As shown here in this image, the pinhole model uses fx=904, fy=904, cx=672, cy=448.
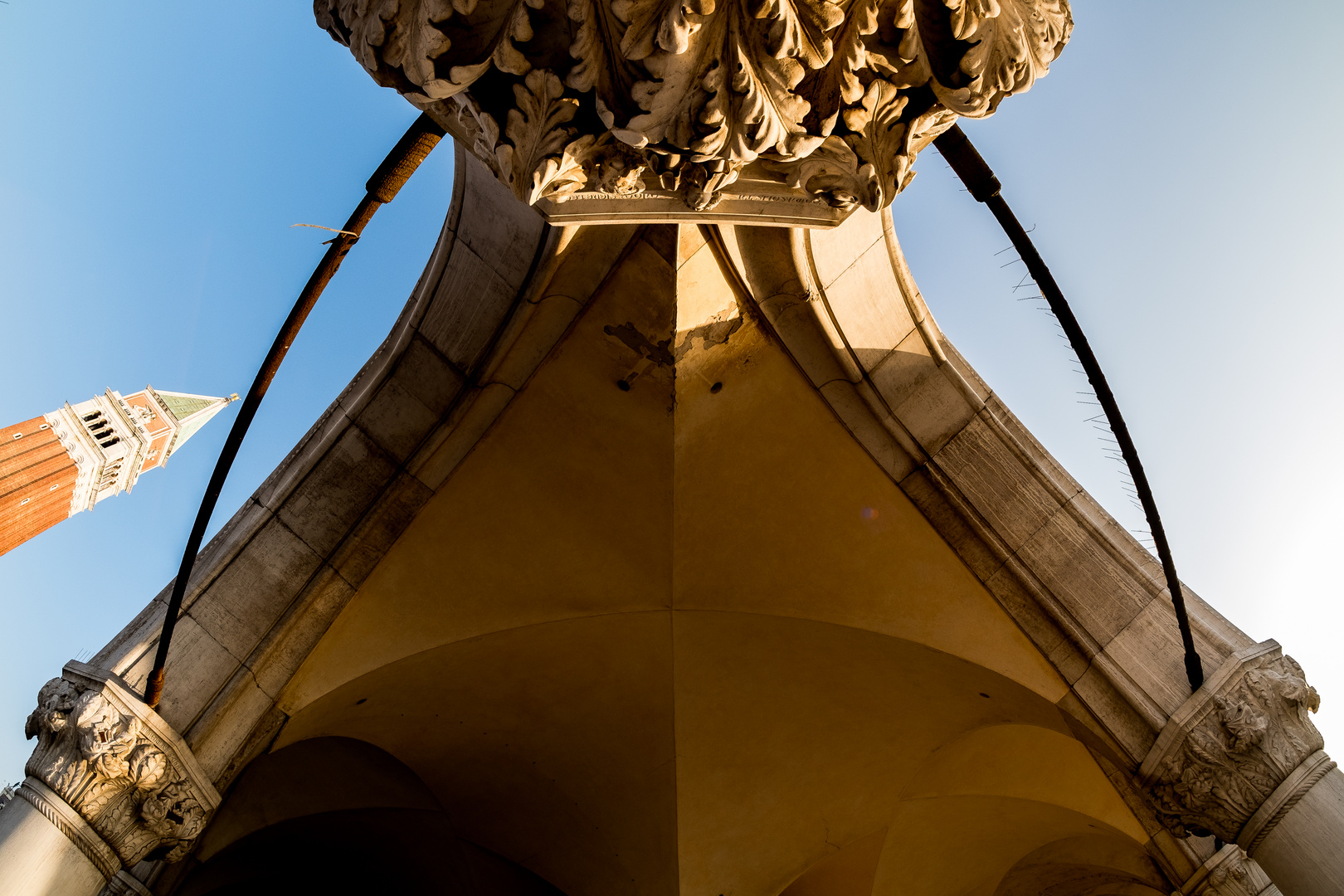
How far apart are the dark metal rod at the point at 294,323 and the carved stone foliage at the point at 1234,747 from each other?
573 cm

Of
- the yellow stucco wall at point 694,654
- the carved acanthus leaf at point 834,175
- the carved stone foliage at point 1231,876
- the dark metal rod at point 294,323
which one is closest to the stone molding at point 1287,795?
the yellow stucco wall at point 694,654

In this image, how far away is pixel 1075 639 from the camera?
6.17 m

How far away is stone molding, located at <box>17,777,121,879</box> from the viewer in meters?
5.12

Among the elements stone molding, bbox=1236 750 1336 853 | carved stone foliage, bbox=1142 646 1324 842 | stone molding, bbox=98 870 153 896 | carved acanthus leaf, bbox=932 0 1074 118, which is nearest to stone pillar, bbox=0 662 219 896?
stone molding, bbox=98 870 153 896

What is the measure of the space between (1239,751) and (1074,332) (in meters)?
2.71

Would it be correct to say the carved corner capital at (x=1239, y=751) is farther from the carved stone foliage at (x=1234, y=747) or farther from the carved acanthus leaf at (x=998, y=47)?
the carved acanthus leaf at (x=998, y=47)

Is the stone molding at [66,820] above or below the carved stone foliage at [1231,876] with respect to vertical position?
below

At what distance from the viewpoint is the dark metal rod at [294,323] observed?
5.23 metres

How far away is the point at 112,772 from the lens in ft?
17.5

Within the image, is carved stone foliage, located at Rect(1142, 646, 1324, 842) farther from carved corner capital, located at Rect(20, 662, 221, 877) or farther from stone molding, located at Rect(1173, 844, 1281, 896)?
carved corner capital, located at Rect(20, 662, 221, 877)

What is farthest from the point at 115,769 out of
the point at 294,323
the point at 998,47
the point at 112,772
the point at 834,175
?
the point at 998,47

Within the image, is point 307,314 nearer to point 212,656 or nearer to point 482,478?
point 482,478

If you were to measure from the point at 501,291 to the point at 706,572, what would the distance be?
113 inches

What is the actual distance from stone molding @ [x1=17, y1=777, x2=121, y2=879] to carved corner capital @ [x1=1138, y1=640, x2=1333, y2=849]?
20.7 feet
